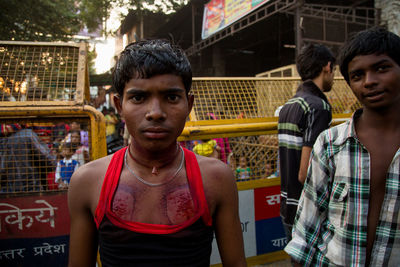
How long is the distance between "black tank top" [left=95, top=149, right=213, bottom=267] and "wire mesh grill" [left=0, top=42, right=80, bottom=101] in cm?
118

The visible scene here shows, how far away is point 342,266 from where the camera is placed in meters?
1.27

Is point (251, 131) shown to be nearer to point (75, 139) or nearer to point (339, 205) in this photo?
point (339, 205)

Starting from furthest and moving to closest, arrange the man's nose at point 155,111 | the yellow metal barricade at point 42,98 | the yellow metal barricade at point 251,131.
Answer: the yellow metal barricade at point 251,131 → the yellow metal barricade at point 42,98 → the man's nose at point 155,111

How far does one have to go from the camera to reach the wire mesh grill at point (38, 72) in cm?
188

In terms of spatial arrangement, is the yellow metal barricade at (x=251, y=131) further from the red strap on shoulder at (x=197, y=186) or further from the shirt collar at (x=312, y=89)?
the red strap on shoulder at (x=197, y=186)

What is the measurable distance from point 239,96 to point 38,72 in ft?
5.80

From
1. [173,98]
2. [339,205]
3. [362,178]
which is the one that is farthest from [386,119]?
[173,98]

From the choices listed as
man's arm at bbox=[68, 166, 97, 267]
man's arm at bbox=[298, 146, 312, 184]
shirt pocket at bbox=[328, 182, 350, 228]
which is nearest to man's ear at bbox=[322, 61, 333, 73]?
man's arm at bbox=[298, 146, 312, 184]

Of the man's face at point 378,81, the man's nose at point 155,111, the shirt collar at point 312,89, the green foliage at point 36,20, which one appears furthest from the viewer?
the green foliage at point 36,20

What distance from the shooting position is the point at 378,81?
4.11 ft

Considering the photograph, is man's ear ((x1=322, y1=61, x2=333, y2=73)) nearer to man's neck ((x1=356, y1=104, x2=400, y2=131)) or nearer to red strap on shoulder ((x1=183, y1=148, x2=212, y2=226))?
man's neck ((x1=356, y1=104, x2=400, y2=131))

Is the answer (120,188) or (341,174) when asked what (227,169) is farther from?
(341,174)

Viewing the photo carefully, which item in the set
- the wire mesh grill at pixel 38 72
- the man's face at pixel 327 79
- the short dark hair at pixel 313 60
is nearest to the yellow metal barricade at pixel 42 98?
the wire mesh grill at pixel 38 72

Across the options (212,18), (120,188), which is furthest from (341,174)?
(212,18)
